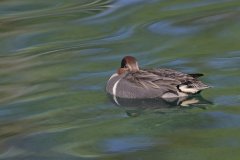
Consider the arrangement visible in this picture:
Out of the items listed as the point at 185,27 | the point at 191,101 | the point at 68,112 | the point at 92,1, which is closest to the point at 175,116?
the point at 191,101

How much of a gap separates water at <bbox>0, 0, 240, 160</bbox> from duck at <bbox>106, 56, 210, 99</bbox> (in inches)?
7.0

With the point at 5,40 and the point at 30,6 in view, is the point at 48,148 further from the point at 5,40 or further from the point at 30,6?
the point at 30,6

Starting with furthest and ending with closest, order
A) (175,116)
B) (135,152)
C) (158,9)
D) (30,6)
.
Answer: (30,6) < (158,9) < (175,116) < (135,152)

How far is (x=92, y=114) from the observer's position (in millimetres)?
8398

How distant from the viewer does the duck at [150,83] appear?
27.9 feet

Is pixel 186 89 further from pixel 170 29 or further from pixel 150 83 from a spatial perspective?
pixel 170 29

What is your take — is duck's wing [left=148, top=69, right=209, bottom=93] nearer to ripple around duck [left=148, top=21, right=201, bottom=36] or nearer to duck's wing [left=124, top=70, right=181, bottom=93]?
duck's wing [left=124, top=70, right=181, bottom=93]

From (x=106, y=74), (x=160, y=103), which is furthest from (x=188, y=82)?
(x=106, y=74)

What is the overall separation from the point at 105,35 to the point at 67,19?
1.28 metres

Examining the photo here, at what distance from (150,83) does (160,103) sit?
9.2 inches

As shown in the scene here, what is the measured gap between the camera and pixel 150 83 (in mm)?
8672

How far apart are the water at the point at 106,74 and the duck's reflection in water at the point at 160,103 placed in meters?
0.05

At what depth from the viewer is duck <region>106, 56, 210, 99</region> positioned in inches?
335

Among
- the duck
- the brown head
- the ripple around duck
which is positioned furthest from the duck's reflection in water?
the ripple around duck
